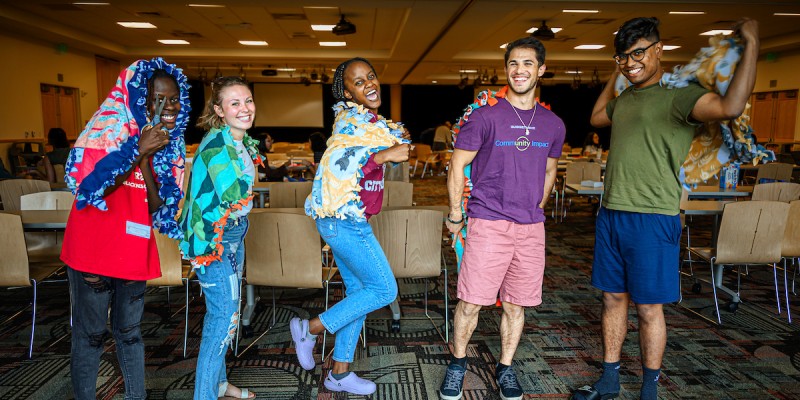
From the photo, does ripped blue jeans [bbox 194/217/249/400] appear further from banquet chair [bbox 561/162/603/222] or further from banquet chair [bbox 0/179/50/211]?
banquet chair [bbox 561/162/603/222]

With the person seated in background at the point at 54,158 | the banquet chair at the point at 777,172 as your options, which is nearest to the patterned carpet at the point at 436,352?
the person seated in background at the point at 54,158

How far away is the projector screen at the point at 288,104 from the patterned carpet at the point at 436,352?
18.4m

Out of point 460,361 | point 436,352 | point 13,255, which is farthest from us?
point 436,352

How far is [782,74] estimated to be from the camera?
501 inches

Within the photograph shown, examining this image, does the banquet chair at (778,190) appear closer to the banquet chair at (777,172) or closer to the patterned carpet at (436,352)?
the patterned carpet at (436,352)

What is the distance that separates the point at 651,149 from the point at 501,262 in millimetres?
876

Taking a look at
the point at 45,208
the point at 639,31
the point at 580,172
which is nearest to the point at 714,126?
the point at 639,31

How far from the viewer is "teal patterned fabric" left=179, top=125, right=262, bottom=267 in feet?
7.05

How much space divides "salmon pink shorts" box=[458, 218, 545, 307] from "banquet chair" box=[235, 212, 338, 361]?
99 centimetres

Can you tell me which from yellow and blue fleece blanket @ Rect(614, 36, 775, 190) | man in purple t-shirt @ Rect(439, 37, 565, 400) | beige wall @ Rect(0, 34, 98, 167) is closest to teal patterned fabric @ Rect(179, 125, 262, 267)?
man in purple t-shirt @ Rect(439, 37, 565, 400)

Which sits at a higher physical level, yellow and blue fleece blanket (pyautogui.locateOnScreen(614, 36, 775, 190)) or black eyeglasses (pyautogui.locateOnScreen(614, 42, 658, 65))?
black eyeglasses (pyautogui.locateOnScreen(614, 42, 658, 65))

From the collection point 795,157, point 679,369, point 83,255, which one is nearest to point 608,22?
point 795,157

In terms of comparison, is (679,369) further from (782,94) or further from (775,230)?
(782,94)

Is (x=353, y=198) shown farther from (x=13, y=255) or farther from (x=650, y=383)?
(x=13, y=255)
